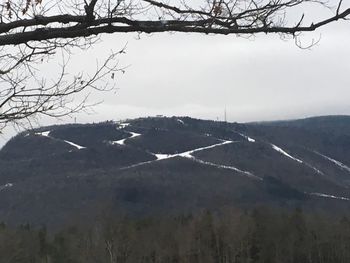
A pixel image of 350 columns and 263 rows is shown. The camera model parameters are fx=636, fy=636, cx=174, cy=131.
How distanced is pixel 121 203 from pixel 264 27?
160 metres

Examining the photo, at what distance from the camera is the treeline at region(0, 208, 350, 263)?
202 ft

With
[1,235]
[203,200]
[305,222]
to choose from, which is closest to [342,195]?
[203,200]

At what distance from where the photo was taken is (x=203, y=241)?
66188 mm

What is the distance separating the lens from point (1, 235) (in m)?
55.4

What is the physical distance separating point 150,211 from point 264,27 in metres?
155

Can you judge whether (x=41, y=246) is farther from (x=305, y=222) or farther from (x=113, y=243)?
(x=305, y=222)

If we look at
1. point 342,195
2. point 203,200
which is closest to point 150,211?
point 203,200

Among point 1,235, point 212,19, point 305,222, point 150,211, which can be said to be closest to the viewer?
point 212,19

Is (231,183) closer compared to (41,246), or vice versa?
(41,246)

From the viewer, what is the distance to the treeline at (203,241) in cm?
6144

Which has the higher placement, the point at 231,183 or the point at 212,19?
the point at 212,19

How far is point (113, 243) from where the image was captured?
2372 inches

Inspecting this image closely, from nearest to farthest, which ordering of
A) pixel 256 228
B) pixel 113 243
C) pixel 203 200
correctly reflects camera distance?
1. pixel 113 243
2. pixel 256 228
3. pixel 203 200

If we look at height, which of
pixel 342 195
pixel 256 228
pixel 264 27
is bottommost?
pixel 342 195
